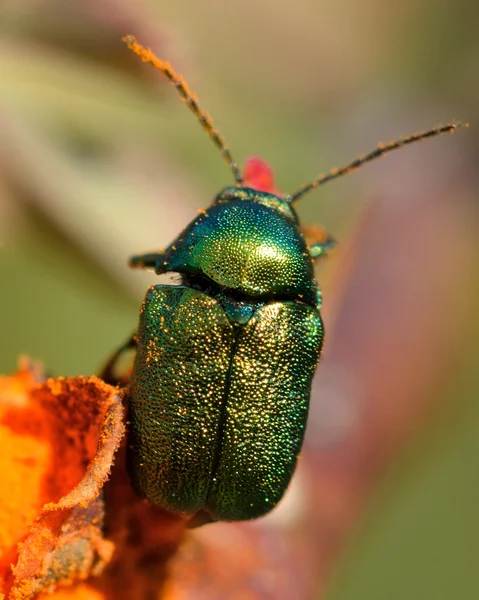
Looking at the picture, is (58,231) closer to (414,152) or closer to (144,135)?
(144,135)

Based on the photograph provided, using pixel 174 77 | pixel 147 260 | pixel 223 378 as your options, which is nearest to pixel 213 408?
pixel 223 378

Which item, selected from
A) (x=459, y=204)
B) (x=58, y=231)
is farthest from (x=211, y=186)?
(x=459, y=204)

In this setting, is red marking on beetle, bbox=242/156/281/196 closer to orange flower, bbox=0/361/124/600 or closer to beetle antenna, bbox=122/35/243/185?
beetle antenna, bbox=122/35/243/185

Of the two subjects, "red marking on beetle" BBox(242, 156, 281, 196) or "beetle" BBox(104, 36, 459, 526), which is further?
"red marking on beetle" BBox(242, 156, 281, 196)

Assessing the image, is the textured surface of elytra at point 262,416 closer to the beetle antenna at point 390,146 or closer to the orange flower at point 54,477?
the orange flower at point 54,477

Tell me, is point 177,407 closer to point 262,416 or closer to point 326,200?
point 262,416

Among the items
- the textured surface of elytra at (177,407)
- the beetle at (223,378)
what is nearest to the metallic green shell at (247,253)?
the beetle at (223,378)

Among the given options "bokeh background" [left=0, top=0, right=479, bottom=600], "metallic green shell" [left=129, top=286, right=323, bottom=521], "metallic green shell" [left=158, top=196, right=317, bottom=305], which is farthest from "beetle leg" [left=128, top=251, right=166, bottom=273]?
"bokeh background" [left=0, top=0, right=479, bottom=600]
